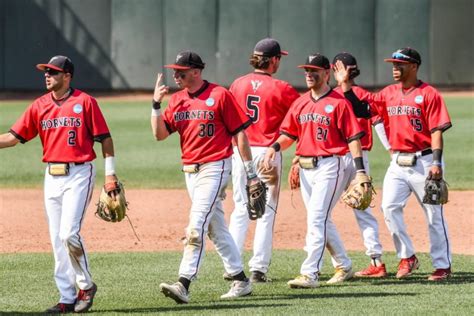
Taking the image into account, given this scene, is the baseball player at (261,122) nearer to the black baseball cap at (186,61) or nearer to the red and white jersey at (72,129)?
the black baseball cap at (186,61)

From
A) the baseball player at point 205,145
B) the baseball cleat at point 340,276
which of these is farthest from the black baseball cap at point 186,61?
the baseball cleat at point 340,276

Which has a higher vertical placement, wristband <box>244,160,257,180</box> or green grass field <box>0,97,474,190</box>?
wristband <box>244,160,257,180</box>

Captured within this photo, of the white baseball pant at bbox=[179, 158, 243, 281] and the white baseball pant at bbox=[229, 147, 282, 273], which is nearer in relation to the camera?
the white baseball pant at bbox=[179, 158, 243, 281]

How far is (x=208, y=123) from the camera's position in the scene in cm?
837

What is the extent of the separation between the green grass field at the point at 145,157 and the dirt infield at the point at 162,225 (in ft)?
4.29

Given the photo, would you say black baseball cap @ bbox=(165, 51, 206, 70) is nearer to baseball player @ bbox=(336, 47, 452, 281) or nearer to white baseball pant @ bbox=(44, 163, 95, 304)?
white baseball pant @ bbox=(44, 163, 95, 304)

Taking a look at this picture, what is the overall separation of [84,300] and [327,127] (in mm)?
2491

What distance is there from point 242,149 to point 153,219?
5468 millimetres

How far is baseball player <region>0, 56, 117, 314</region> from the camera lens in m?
7.84

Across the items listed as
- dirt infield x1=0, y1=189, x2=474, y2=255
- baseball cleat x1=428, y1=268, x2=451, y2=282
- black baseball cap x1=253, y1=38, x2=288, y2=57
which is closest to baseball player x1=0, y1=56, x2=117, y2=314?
black baseball cap x1=253, y1=38, x2=288, y2=57

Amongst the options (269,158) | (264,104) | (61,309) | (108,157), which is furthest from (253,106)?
(61,309)

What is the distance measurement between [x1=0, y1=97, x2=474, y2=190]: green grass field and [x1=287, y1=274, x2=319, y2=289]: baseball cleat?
7.60 metres

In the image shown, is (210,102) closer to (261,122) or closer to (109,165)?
(109,165)

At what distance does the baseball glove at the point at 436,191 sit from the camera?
29.4 ft
